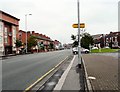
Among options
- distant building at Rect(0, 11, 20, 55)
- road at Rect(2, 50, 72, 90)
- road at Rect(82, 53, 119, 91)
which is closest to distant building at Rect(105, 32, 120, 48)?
distant building at Rect(0, 11, 20, 55)

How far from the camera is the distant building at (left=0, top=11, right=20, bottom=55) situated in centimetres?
5975

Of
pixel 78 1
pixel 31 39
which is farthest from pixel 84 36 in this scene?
pixel 78 1

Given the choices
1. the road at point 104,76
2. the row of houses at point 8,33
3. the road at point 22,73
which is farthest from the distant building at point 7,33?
the road at point 104,76

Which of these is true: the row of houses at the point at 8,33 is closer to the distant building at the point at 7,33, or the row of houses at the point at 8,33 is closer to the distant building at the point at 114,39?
the distant building at the point at 7,33

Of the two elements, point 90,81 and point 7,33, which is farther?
point 7,33

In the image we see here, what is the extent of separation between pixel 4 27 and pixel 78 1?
4593 cm

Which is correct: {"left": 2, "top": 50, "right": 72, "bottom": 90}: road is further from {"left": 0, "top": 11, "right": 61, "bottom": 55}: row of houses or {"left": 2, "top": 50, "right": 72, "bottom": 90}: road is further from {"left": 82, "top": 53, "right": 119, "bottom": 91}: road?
{"left": 0, "top": 11, "right": 61, "bottom": 55}: row of houses

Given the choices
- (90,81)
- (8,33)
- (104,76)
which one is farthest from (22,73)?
(8,33)

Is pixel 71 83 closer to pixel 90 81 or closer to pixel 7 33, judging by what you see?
pixel 90 81

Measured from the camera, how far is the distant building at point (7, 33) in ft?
196

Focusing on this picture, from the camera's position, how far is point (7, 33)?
65312 millimetres

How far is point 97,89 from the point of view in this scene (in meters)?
8.52

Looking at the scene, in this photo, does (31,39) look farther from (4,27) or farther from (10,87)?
(10,87)

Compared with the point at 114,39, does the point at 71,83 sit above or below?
below
